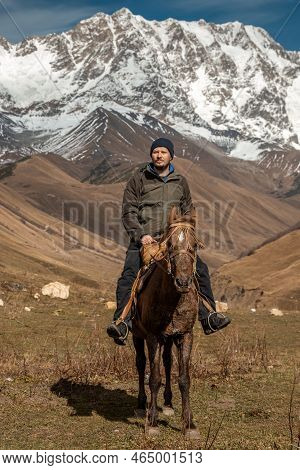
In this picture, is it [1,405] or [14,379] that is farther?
[14,379]

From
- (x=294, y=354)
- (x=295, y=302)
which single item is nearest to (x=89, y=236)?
(x=295, y=302)

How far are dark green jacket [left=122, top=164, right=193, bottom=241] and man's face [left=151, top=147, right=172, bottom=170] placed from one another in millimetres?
148

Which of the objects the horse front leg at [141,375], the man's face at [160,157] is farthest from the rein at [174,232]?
the horse front leg at [141,375]

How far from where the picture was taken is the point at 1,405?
12508 mm

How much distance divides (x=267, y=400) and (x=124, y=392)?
9.57ft

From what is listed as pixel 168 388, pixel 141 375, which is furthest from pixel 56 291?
pixel 168 388

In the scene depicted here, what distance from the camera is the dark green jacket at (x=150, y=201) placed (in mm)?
11609

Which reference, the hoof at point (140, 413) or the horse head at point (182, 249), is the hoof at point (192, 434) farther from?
the horse head at point (182, 249)

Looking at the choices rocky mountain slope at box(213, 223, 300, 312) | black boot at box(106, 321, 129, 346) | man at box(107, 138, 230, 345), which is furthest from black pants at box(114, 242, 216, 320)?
rocky mountain slope at box(213, 223, 300, 312)

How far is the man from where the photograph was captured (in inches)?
457

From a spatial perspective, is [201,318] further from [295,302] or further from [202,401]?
[295,302]

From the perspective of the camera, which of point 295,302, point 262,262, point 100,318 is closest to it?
point 100,318

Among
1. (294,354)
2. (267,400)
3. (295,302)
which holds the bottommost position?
(267,400)

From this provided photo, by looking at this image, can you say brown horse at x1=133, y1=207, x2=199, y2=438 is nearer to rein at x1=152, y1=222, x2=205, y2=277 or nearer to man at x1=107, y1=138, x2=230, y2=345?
rein at x1=152, y1=222, x2=205, y2=277
